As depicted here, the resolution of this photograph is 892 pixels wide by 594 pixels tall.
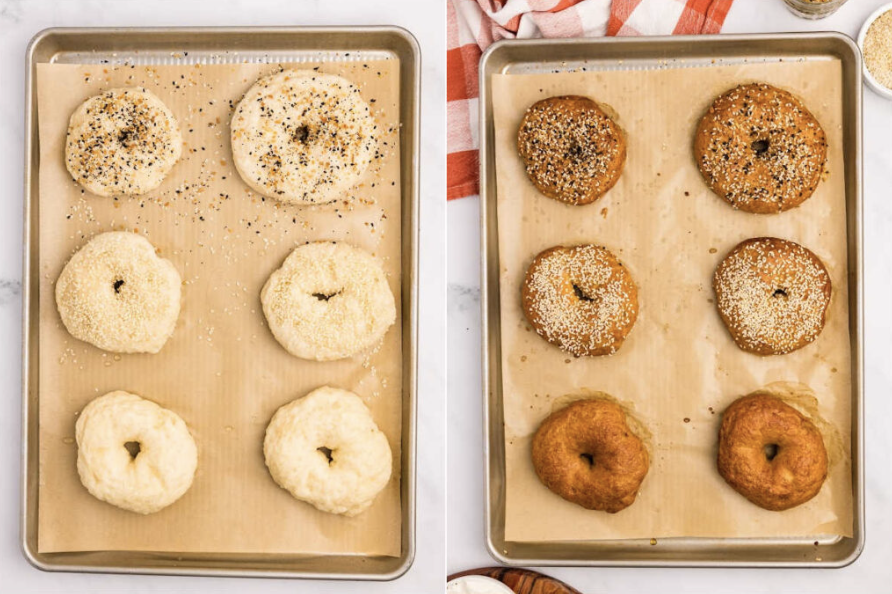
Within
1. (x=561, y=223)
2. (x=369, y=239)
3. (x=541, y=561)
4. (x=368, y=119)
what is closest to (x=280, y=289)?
(x=369, y=239)

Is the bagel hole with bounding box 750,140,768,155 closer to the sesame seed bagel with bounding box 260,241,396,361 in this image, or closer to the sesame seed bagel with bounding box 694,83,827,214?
the sesame seed bagel with bounding box 694,83,827,214

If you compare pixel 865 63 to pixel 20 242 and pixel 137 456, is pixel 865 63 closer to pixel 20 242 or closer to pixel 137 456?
pixel 137 456

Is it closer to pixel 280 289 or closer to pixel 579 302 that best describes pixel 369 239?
pixel 280 289

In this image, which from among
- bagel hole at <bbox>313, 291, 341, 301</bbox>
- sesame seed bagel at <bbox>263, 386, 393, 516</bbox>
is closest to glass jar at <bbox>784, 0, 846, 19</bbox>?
bagel hole at <bbox>313, 291, 341, 301</bbox>

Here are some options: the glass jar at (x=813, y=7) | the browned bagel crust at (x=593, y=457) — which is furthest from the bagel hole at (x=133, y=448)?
the glass jar at (x=813, y=7)

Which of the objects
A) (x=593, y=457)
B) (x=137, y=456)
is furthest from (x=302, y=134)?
(x=593, y=457)

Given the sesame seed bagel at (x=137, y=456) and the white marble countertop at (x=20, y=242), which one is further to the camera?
the white marble countertop at (x=20, y=242)

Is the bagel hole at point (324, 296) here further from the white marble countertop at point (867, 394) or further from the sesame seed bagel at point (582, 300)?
the sesame seed bagel at point (582, 300)
